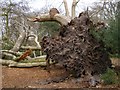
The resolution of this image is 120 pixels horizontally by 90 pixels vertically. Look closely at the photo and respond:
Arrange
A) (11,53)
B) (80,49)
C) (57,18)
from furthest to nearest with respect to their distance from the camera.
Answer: (11,53)
(57,18)
(80,49)

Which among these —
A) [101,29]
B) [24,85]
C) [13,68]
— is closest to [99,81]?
[101,29]

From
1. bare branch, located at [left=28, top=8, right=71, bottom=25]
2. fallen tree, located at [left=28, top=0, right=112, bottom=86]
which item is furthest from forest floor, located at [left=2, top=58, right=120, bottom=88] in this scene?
bare branch, located at [left=28, top=8, right=71, bottom=25]

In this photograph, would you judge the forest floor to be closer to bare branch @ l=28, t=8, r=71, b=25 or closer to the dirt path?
the dirt path

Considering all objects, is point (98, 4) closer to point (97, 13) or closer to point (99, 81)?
point (97, 13)

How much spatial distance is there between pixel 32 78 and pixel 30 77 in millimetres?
110

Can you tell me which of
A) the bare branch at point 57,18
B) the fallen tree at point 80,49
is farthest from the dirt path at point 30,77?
the bare branch at point 57,18

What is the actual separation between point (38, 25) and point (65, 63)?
4.73 m

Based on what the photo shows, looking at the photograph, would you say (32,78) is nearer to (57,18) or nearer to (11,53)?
(57,18)

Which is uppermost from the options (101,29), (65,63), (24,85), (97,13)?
(97,13)

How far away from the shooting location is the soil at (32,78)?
5520 millimetres

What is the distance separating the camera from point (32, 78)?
6.20 metres

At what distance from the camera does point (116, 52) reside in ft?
19.0

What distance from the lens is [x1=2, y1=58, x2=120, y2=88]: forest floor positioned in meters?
5.52

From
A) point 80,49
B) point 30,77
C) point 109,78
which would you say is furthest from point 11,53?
point 109,78
